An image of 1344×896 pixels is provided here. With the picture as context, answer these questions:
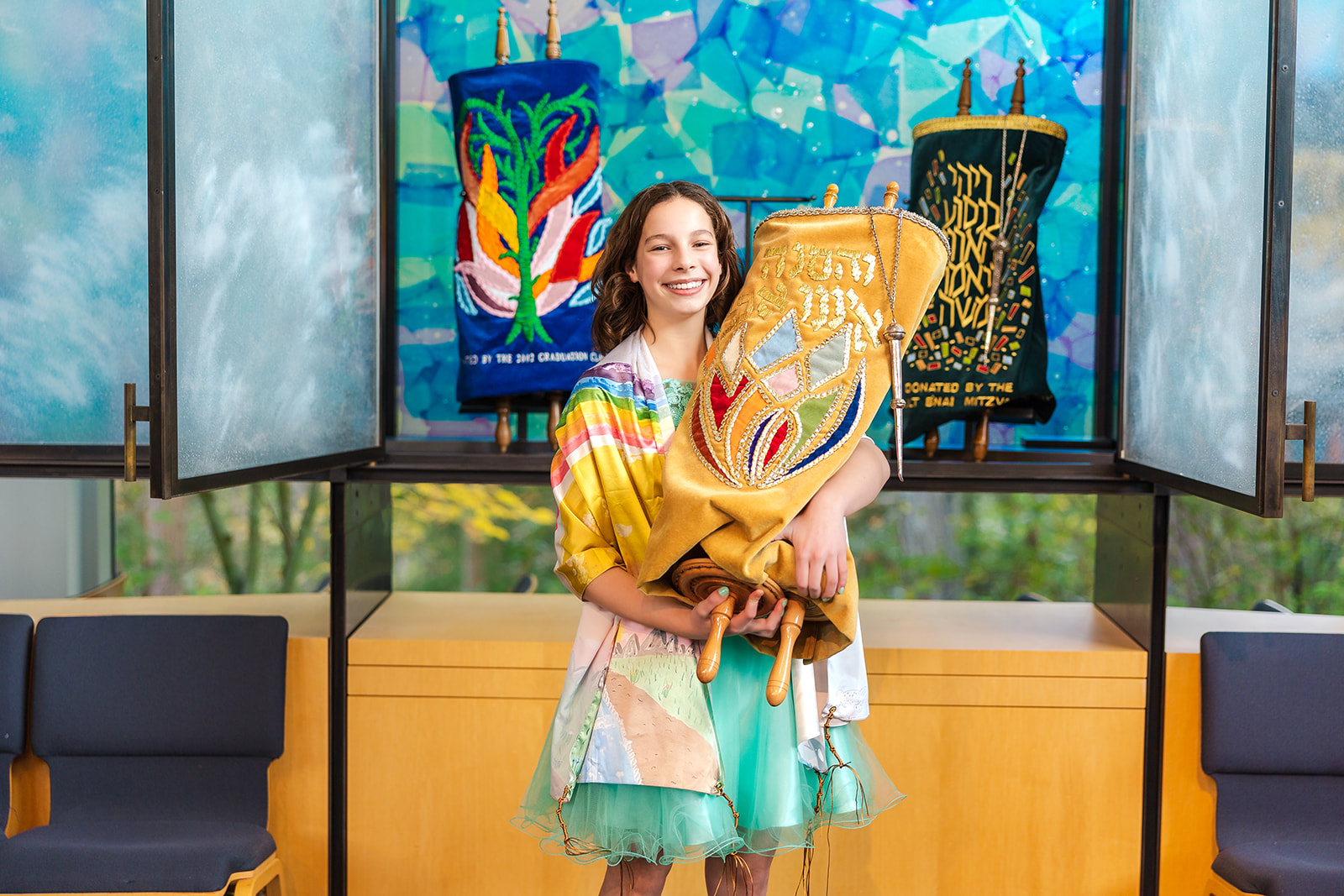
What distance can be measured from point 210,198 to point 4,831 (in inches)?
52.3

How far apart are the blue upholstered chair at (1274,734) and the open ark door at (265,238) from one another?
5.66 ft

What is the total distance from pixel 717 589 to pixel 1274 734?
140cm

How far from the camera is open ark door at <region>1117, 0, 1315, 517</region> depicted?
1.49 m

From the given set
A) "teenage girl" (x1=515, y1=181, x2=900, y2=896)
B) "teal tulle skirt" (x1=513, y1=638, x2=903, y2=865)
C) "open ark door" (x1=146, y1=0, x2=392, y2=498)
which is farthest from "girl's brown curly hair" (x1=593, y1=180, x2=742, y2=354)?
"open ark door" (x1=146, y1=0, x2=392, y2=498)

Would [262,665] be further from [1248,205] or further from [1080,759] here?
[1248,205]

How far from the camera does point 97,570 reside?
111 inches

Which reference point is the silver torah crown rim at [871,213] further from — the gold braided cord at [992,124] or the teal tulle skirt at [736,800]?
the gold braided cord at [992,124]

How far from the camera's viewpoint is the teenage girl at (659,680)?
129 centimetres

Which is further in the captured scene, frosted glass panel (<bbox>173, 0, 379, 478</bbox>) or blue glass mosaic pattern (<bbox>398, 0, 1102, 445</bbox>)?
blue glass mosaic pattern (<bbox>398, 0, 1102, 445</bbox>)

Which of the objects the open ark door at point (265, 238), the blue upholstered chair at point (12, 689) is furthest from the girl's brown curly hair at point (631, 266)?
the blue upholstered chair at point (12, 689)

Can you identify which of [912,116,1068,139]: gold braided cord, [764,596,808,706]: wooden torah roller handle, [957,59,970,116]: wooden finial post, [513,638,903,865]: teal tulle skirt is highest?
[957,59,970,116]: wooden finial post

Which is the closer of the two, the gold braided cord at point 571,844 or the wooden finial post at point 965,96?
the gold braided cord at point 571,844

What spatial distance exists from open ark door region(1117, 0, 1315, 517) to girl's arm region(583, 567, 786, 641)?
2.86ft

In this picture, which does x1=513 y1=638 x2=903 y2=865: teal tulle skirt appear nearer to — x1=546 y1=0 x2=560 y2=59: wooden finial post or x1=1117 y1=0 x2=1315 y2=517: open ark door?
x1=1117 y1=0 x2=1315 y2=517: open ark door
